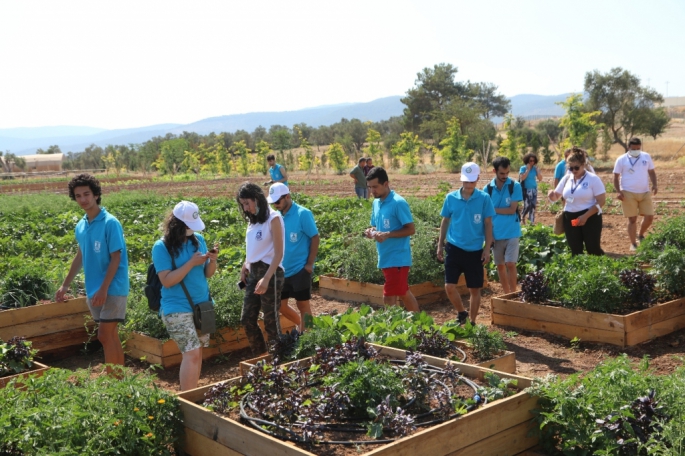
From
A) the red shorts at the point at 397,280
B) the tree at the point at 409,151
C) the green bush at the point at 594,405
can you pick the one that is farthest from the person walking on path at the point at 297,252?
the tree at the point at 409,151

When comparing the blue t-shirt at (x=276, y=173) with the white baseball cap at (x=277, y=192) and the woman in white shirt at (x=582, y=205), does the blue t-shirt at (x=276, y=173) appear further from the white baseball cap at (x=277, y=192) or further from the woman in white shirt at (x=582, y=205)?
the white baseball cap at (x=277, y=192)

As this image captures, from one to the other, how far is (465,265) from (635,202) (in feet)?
19.6

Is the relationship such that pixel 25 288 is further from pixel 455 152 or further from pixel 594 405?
pixel 455 152

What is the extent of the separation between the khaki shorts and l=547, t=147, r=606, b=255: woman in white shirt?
361 cm

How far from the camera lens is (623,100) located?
52.7 m

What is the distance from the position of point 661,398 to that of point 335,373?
213 cm

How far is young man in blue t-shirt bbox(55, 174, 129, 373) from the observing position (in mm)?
6129

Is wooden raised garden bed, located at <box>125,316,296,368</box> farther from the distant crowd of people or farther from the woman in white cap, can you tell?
the woman in white cap

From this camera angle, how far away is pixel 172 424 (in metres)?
4.59

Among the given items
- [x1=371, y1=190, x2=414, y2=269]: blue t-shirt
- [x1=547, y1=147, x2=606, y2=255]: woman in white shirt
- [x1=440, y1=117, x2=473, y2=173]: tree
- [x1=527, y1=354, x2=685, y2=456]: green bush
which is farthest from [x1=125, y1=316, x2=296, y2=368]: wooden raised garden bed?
[x1=440, y1=117, x2=473, y2=173]: tree

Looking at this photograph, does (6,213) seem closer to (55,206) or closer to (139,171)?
(55,206)

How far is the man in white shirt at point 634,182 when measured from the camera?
471 inches

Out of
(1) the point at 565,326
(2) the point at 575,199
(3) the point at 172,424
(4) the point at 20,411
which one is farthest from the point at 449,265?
(4) the point at 20,411

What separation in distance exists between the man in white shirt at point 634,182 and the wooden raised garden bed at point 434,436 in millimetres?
8432
